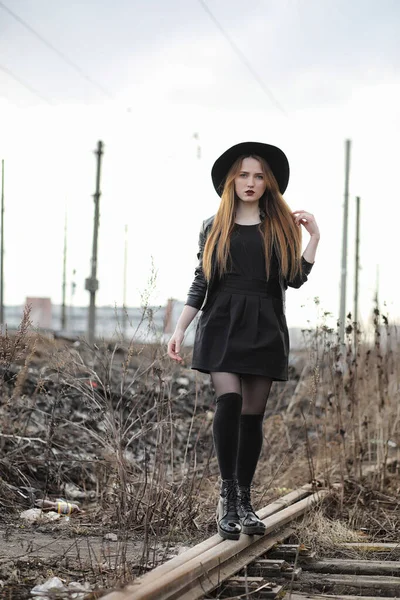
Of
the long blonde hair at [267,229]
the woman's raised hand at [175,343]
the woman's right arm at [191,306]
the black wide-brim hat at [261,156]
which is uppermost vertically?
the black wide-brim hat at [261,156]

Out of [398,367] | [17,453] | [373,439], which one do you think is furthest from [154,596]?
[398,367]

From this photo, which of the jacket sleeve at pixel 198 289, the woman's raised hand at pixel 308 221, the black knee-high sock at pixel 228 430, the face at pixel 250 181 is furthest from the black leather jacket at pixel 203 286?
the black knee-high sock at pixel 228 430

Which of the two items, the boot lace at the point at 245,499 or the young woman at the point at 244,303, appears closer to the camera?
the young woman at the point at 244,303

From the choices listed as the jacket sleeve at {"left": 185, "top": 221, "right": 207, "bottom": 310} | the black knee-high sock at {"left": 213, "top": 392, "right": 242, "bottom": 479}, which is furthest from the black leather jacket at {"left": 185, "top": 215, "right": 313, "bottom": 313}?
the black knee-high sock at {"left": 213, "top": 392, "right": 242, "bottom": 479}

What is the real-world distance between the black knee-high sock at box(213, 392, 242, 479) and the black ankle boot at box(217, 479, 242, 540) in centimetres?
5

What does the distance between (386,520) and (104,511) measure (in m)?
1.78

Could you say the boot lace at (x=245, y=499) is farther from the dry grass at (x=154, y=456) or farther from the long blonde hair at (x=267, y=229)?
the long blonde hair at (x=267, y=229)

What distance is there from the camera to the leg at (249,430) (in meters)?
4.45

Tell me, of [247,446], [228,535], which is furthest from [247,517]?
[247,446]

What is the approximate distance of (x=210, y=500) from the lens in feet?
18.6

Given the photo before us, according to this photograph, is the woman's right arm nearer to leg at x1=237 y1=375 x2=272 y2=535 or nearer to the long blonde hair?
the long blonde hair

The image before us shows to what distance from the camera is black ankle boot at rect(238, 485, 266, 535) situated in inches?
170

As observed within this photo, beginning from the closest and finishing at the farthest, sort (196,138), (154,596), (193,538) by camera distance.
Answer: (154,596), (193,538), (196,138)

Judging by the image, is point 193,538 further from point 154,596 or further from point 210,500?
point 154,596
